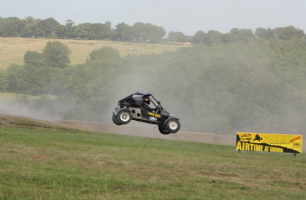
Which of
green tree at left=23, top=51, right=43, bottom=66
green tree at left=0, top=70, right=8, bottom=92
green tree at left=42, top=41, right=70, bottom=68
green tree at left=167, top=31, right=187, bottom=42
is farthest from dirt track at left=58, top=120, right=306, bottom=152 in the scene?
green tree at left=167, top=31, right=187, bottom=42

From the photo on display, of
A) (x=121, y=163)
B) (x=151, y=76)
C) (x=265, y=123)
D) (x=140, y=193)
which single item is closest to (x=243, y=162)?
(x=121, y=163)

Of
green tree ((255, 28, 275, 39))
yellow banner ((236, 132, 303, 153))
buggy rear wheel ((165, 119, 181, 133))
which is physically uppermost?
green tree ((255, 28, 275, 39))

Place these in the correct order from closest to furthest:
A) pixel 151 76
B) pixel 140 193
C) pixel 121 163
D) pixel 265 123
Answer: pixel 140 193
pixel 121 163
pixel 265 123
pixel 151 76

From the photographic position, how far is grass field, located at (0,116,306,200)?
61.9 ft

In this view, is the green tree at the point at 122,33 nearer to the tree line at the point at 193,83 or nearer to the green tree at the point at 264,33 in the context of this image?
the tree line at the point at 193,83

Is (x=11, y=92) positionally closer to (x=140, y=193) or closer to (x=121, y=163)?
(x=121, y=163)

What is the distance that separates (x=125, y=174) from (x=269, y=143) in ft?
75.7

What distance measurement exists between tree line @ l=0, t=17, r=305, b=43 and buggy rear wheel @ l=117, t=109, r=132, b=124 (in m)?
84.3

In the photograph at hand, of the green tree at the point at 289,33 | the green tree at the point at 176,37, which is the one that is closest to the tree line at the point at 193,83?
the green tree at the point at 289,33

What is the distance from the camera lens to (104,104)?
8281 centimetres

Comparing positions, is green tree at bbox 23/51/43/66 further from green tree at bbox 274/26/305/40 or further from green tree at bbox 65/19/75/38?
green tree at bbox 274/26/305/40

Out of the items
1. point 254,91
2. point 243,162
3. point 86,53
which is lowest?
point 243,162

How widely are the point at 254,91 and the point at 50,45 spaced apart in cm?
4031

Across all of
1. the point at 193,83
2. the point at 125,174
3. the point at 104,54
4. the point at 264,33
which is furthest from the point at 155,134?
the point at 264,33
